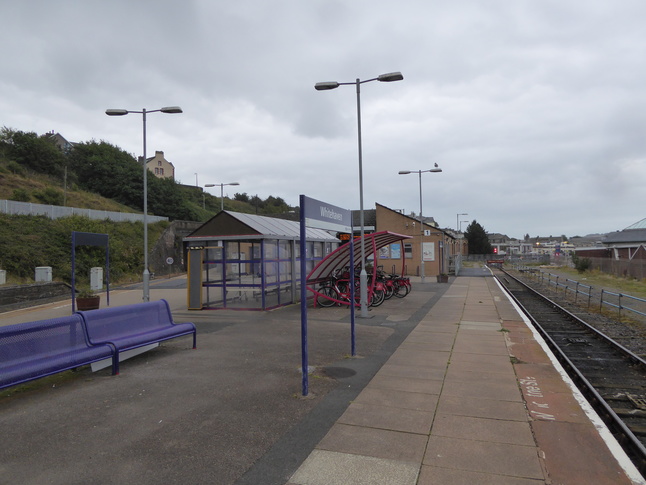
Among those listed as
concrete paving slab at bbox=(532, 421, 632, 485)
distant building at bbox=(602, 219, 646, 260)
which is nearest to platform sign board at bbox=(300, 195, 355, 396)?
concrete paving slab at bbox=(532, 421, 632, 485)

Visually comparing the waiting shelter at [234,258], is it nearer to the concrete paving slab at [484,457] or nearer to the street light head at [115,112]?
the street light head at [115,112]

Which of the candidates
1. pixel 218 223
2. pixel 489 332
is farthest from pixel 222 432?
pixel 218 223

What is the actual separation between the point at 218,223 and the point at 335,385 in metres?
8.90

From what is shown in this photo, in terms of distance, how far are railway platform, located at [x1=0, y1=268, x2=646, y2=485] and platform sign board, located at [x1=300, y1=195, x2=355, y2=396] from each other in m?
0.58

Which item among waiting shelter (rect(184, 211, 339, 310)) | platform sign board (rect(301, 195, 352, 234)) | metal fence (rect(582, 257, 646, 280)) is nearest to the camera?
platform sign board (rect(301, 195, 352, 234))

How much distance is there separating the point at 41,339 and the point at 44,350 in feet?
0.49

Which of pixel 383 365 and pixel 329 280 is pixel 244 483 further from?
pixel 329 280

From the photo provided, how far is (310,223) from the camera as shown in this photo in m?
5.98

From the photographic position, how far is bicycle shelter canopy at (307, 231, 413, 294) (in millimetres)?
13250

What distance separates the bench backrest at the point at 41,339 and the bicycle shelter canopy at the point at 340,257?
7.81m

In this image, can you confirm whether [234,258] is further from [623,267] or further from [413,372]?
[623,267]

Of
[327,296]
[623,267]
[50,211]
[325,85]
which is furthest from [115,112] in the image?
[623,267]

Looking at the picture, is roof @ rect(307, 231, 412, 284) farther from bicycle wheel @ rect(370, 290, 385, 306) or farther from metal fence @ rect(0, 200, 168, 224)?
metal fence @ rect(0, 200, 168, 224)

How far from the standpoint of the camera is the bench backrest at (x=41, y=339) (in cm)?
504
